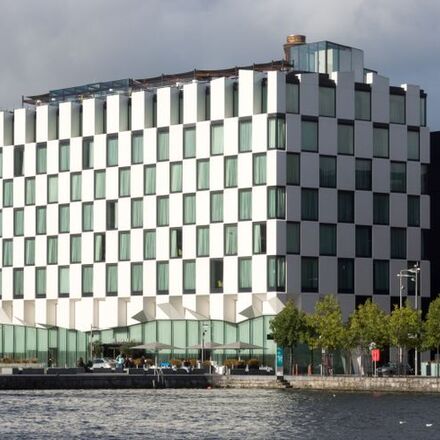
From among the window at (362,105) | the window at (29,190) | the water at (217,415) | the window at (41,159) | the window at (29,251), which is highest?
the window at (362,105)

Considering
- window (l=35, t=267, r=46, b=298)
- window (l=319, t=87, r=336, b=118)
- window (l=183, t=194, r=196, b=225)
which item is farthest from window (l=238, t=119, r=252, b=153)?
window (l=35, t=267, r=46, b=298)

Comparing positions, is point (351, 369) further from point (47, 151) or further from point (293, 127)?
point (47, 151)

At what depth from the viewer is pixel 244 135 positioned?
145 metres

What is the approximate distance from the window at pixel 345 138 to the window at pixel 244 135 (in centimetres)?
881

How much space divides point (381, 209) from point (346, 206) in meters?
4.31

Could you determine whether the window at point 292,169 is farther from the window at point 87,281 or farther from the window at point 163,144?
the window at point 87,281

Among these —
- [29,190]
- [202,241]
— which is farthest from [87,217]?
[202,241]

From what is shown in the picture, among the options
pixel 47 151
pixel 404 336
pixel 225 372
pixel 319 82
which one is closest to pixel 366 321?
pixel 404 336

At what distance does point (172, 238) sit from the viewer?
151 meters

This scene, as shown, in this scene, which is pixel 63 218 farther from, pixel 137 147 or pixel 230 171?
pixel 230 171

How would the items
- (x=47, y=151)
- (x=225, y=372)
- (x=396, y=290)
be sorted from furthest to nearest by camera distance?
1. (x=47, y=151)
2. (x=396, y=290)
3. (x=225, y=372)

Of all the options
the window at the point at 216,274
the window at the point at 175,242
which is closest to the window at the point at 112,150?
the window at the point at 175,242

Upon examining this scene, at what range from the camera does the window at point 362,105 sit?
148 m

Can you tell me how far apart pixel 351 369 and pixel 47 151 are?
41.6 metres
